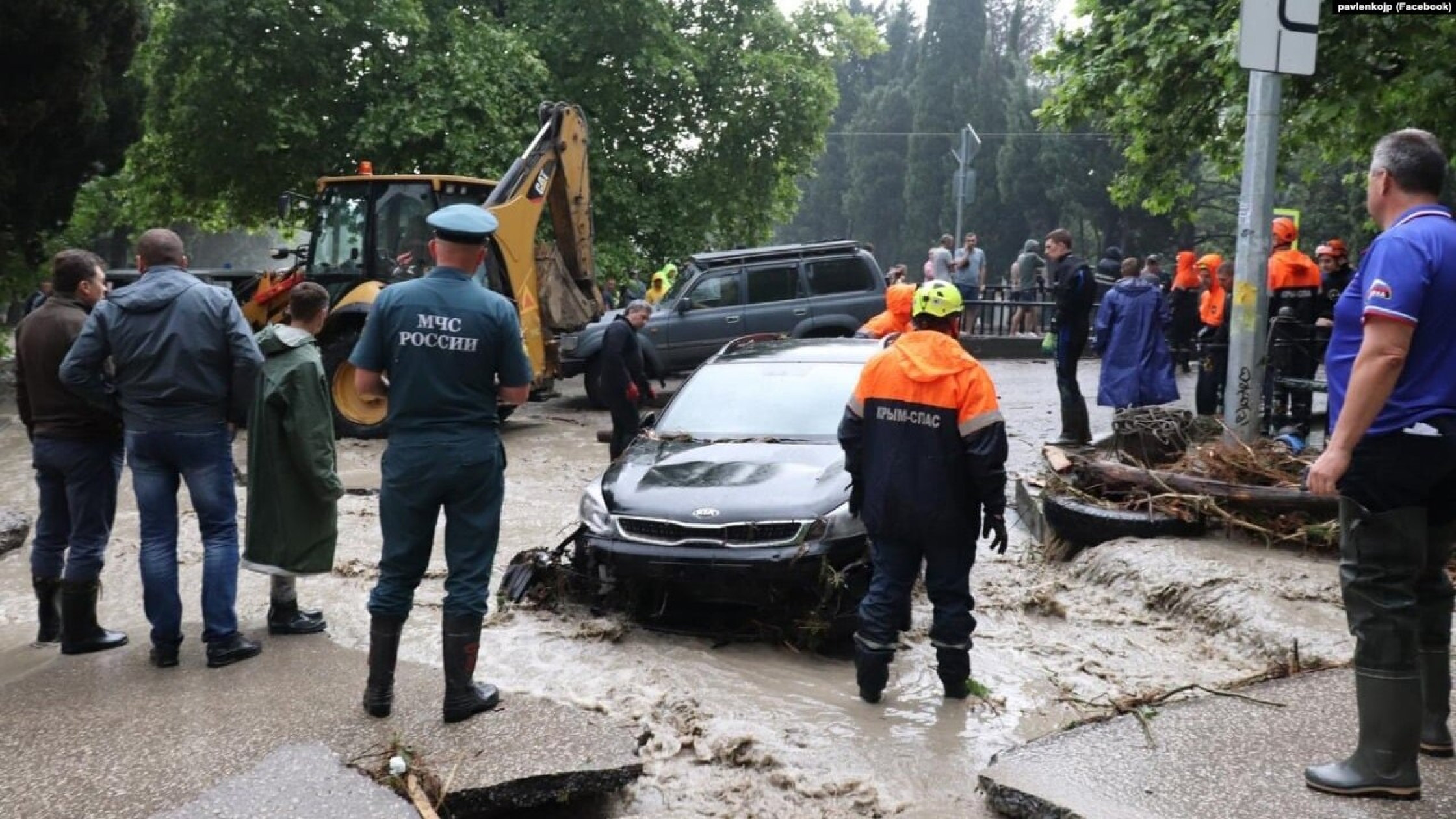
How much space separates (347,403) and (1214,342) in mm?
8745

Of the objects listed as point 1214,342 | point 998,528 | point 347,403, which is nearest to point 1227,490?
point 998,528

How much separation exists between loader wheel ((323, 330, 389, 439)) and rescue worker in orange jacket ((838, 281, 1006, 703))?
8.38m

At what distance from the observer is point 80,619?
5426 millimetres

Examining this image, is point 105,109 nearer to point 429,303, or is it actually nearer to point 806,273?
point 806,273

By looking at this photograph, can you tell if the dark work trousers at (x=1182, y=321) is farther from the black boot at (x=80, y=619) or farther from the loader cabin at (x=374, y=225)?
the black boot at (x=80, y=619)

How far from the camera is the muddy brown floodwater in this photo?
439 centimetres

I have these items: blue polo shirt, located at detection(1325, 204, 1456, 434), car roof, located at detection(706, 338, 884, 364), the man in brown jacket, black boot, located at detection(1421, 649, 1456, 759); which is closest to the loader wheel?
car roof, located at detection(706, 338, 884, 364)

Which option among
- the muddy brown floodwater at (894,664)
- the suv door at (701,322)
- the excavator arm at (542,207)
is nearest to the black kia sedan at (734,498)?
the muddy brown floodwater at (894,664)

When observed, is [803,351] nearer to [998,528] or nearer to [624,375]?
[624,375]

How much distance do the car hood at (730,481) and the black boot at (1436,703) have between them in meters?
2.67

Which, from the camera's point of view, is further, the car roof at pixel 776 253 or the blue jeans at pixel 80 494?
the car roof at pixel 776 253

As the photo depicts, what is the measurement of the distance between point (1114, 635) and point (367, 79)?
15784 mm

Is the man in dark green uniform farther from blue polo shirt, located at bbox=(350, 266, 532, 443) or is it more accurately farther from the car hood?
the car hood

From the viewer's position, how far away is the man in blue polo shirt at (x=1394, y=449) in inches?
135
